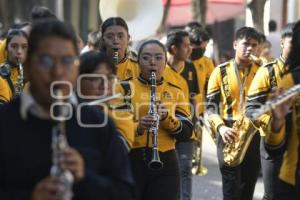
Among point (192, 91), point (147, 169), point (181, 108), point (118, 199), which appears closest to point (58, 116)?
point (118, 199)

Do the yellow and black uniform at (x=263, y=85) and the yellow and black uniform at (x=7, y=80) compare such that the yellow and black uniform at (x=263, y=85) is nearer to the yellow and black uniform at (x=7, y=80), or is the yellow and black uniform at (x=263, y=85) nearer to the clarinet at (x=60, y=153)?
the yellow and black uniform at (x=7, y=80)

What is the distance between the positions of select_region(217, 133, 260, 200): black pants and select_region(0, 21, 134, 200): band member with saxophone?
15.0 ft

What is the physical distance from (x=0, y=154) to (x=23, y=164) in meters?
0.11

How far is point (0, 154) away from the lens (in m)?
3.70

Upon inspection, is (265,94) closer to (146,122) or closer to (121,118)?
(146,122)

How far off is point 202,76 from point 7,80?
379 centimetres

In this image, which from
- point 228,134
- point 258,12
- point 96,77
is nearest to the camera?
point 96,77

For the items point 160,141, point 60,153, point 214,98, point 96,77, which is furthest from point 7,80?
point 60,153

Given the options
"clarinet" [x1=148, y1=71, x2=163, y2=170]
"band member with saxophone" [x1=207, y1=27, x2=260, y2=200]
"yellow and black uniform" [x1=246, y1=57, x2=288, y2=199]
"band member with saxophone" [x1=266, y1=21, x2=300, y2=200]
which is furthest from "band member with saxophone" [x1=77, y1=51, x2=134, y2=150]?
"band member with saxophone" [x1=207, y1=27, x2=260, y2=200]

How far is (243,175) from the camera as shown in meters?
8.40

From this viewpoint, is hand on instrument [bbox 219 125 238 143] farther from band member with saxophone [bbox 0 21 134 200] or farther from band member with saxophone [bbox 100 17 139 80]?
band member with saxophone [bbox 0 21 134 200]

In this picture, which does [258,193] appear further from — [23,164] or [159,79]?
[23,164]

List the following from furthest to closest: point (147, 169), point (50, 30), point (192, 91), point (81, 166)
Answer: point (192, 91), point (147, 169), point (50, 30), point (81, 166)

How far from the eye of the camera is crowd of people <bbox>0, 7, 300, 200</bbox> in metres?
3.63
